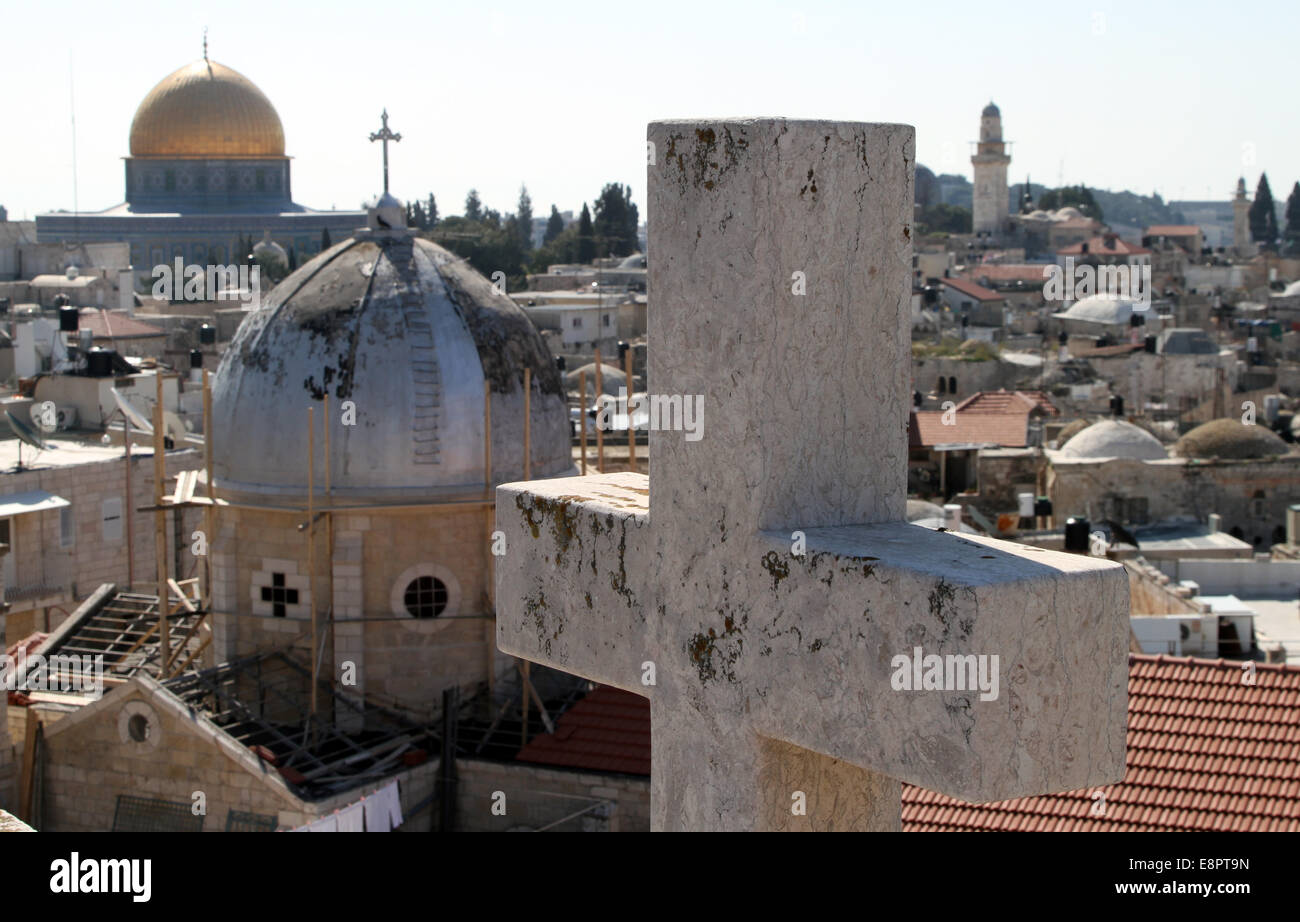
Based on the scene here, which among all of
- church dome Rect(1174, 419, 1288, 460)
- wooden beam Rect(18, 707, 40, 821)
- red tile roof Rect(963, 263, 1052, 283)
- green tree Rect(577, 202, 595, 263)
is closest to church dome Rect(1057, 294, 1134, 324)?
red tile roof Rect(963, 263, 1052, 283)

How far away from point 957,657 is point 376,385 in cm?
1264

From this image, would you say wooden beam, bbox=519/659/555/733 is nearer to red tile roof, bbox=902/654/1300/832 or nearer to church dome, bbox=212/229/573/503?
church dome, bbox=212/229/573/503

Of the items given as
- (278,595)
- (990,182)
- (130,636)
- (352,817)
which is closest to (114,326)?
(130,636)

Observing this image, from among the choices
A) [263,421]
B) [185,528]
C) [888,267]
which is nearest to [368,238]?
[263,421]

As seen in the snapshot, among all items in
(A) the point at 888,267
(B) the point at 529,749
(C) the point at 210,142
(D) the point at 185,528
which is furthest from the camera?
(C) the point at 210,142

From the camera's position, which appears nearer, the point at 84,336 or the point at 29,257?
the point at 84,336

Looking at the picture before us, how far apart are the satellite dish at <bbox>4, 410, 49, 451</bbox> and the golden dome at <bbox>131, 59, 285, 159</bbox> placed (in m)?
42.9

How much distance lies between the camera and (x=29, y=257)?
6081 cm

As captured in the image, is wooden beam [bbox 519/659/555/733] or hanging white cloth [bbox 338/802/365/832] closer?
hanging white cloth [bbox 338/802/365/832]

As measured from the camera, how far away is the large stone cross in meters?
2.31

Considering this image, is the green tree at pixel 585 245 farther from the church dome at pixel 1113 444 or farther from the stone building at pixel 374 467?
the stone building at pixel 374 467
